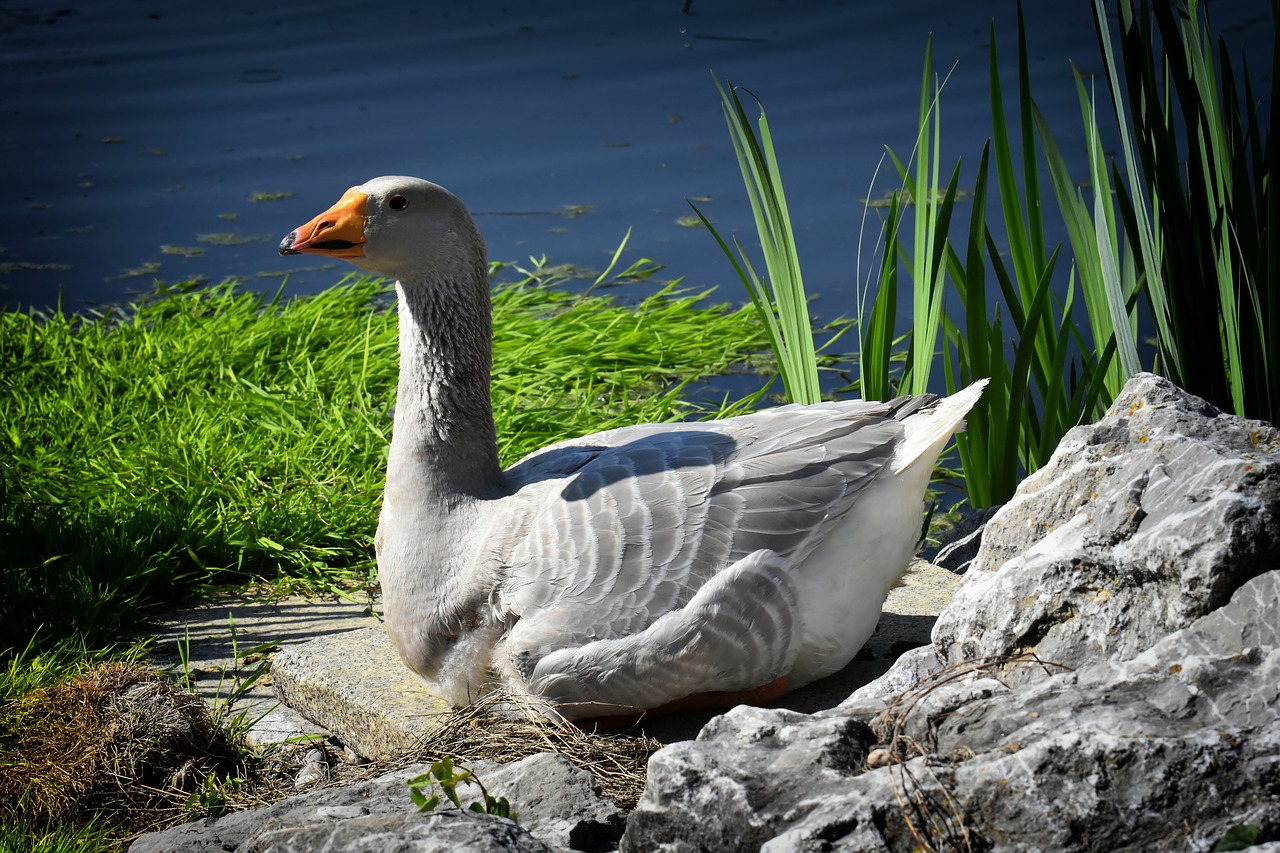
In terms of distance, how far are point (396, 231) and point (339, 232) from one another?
12cm

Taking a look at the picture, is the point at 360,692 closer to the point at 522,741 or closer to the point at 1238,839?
the point at 522,741

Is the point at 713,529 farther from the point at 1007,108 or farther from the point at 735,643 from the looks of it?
the point at 1007,108

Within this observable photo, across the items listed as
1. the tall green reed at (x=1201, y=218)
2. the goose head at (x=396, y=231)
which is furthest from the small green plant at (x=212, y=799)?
the tall green reed at (x=1201, y=218)

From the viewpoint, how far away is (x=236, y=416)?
4.26 m

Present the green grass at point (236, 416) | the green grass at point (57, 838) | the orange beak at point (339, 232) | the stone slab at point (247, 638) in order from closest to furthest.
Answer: the green grass at point (57, 838) → the orange beak at point (339, 232) → the stone slab at point (247, 638) → the green grass at point (236, 416)

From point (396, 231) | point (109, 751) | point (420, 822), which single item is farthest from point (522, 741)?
Answer: point (396, 231)

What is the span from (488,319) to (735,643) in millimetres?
930

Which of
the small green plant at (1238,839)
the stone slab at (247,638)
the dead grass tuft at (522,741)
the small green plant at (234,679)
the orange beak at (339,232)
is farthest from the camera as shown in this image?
the stone slab at (247,638)

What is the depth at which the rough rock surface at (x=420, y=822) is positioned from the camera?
155 centimetres

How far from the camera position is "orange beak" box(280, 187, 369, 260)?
251 cm

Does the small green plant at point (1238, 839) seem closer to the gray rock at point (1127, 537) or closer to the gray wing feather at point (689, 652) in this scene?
the gray rock at point (1127, 537)

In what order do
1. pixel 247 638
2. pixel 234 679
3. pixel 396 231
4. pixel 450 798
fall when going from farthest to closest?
pixel 247 638
pixel 234 679
pixel 396 231
pixel 450 798

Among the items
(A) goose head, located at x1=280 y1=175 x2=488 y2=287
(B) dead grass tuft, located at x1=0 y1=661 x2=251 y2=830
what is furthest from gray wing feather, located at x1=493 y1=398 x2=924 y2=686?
(B) dead grass tuft, located at x1=0 y1=661 x2=251 y2=830

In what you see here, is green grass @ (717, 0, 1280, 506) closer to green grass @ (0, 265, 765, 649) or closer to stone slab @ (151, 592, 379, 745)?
green grass @ (0, 265, 765, 649)
